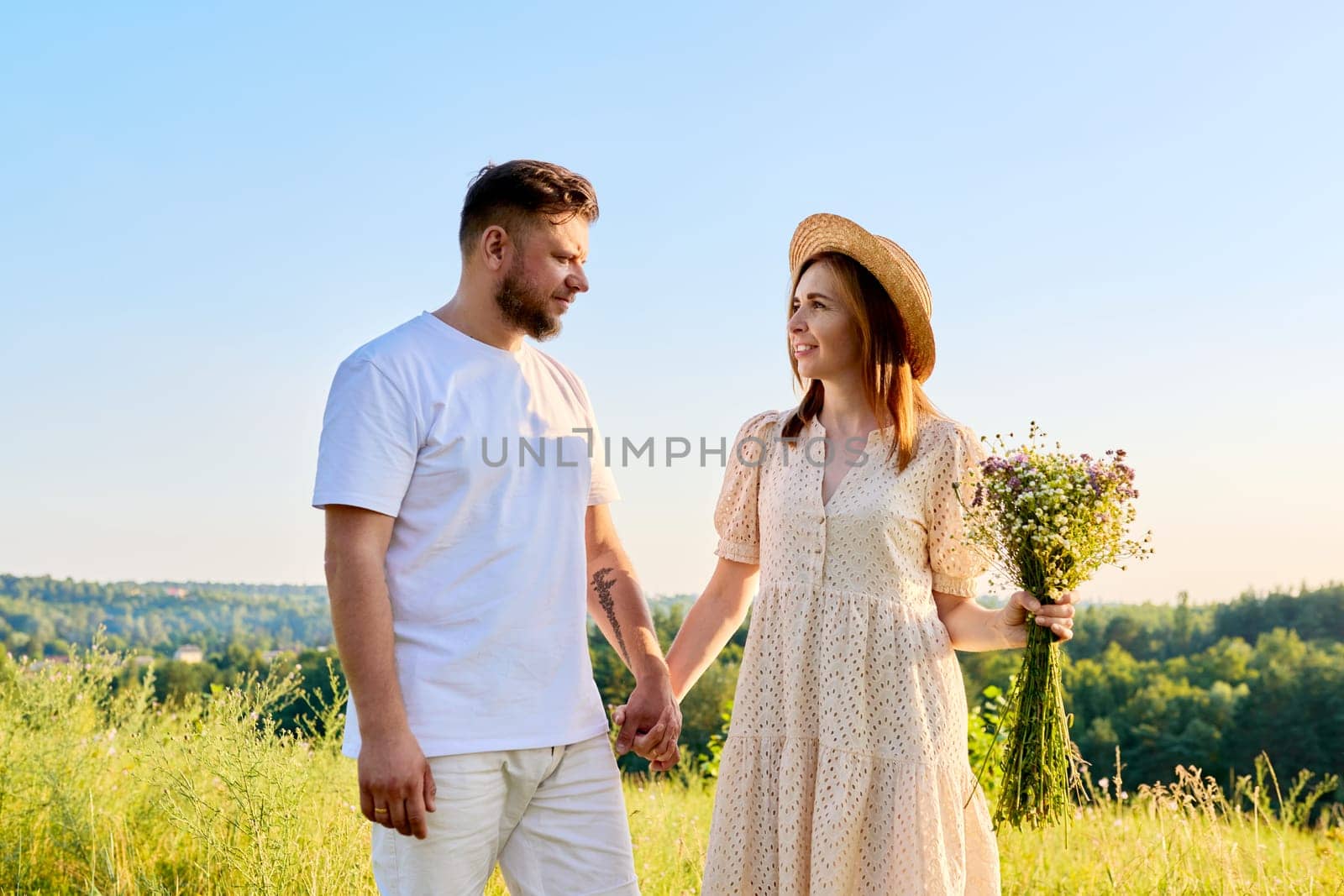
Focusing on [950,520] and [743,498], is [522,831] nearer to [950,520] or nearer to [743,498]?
[743,498]

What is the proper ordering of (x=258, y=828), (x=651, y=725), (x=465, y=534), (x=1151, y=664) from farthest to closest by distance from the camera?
(x=1151, y=664) < (x=258, y=828) < (x=651, y=725) < (x=465, y=534)

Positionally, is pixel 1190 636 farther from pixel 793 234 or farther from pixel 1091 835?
pixel 793 234

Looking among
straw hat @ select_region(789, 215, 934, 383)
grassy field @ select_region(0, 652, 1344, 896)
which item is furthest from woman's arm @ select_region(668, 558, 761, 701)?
grassy field @ select_region(0, 652, 1344, 896)

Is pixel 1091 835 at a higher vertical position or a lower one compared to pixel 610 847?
lower

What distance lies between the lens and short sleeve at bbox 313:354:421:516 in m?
2.03

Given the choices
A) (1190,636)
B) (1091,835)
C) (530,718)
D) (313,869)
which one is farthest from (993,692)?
(1190,636)

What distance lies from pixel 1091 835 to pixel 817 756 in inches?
98.1

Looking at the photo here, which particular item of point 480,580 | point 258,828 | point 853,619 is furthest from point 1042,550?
point 258,828

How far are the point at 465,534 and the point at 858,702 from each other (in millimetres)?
1087

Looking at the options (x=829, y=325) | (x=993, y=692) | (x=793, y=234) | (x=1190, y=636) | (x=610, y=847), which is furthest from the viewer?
(x=1190, y=636)

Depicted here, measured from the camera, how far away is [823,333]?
9.27ft

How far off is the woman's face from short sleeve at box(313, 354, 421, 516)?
1154 millimetres

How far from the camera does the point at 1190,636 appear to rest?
109 feet

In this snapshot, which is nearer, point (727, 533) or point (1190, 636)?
point (727, 533)
